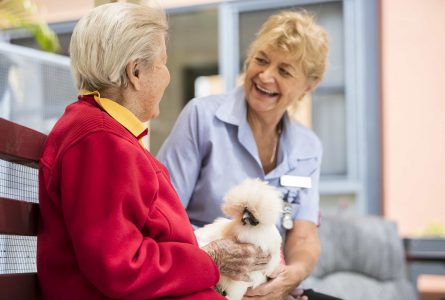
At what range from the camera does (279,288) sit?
1.77m

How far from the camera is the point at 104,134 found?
118 centimetres

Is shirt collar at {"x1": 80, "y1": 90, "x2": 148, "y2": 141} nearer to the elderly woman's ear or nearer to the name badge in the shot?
the elderly woman's ear

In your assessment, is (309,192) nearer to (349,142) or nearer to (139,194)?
(139,194)

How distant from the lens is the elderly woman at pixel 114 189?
1130 mm

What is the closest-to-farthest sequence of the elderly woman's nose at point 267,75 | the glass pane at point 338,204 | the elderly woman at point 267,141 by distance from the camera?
the elderly woman at point 267,141, the elderly woman's nose at point 267,75, the glass pane at point 338,204

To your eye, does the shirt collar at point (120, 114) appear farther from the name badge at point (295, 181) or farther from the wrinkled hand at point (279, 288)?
the name badge at point (295, 181)

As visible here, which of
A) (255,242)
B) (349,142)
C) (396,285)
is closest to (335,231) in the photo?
(396,285)

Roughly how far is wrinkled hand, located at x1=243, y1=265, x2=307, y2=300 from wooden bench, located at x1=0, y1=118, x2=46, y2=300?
21.6 inches

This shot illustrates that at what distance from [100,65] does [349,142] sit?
→ 11.7 feet

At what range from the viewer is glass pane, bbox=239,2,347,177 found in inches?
184

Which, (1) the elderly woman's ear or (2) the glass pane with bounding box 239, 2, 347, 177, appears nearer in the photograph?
(1) the elderly woman's ear

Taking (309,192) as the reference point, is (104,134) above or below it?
above

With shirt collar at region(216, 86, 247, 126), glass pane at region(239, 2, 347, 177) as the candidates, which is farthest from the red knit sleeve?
glass pane at region(239, 2, 347, 177)

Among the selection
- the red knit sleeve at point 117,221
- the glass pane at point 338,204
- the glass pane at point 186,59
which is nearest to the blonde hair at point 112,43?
the red knit sleeve at point 117,221
